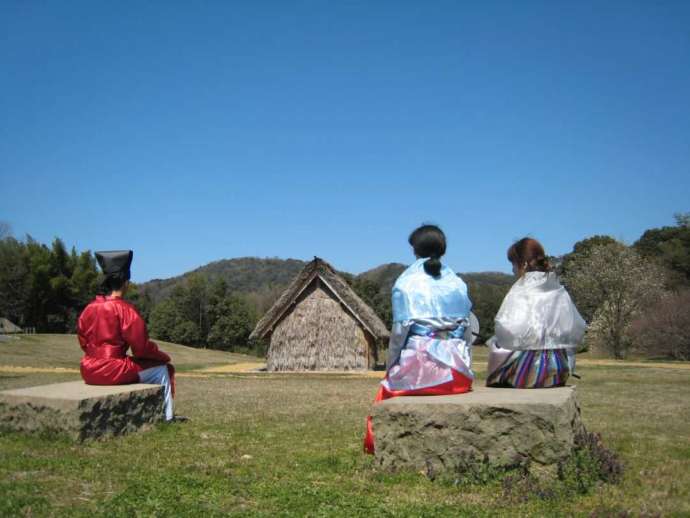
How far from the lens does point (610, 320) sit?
131ft

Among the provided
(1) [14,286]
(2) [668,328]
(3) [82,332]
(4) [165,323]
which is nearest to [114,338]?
(3) [82,332]

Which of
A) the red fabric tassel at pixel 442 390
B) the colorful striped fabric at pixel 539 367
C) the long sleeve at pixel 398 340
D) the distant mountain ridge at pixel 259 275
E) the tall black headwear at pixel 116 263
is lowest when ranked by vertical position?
the red fabric tassel at pixel 442 390

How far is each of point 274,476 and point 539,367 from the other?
2.71 m

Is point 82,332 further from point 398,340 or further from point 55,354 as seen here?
point 55,354

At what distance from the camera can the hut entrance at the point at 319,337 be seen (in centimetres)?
2578

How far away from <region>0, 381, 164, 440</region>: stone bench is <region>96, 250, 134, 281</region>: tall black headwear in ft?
4.50

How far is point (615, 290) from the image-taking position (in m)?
40.1

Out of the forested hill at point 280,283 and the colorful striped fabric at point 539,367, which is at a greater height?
the forested hill at point 280,283

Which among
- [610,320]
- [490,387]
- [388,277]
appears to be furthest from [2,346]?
[388,277]

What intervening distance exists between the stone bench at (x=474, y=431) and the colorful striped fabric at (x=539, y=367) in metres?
0.71

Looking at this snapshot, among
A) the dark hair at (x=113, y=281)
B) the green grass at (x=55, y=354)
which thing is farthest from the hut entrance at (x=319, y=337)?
the dark hair at (x=113, y=281)

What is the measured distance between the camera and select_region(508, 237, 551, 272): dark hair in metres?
6.76

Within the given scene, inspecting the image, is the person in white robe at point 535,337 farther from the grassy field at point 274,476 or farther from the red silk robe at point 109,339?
the red silk robe at point 109,339

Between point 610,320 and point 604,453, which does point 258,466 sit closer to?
point 604,453
